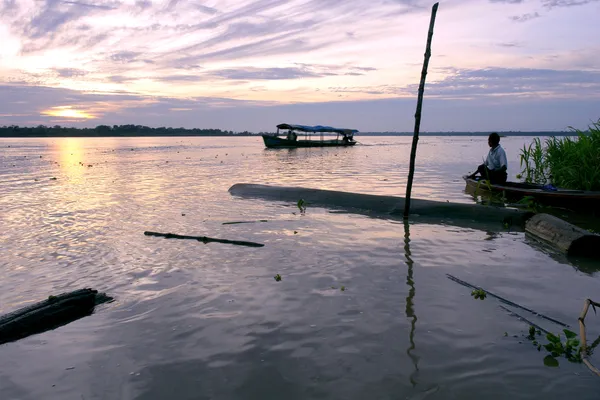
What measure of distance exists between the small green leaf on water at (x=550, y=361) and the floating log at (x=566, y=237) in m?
4.33

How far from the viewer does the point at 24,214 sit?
468 inches

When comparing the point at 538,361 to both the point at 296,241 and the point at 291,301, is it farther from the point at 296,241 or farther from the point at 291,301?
the point at 296,241

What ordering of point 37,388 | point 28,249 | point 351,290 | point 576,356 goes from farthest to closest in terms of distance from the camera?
point 28,249, point 351,290, point 576,356, point 37,388

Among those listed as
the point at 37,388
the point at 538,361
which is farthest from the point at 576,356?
the point at 37,388

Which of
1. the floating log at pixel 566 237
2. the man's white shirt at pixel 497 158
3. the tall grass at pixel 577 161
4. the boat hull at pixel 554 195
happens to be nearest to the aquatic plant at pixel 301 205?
the floating log at pixel 566 237

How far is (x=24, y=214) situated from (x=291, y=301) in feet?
32.4

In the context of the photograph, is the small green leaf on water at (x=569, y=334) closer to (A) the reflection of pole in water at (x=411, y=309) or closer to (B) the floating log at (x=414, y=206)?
(A) the reflection of pole in water at (x=411, y=309)

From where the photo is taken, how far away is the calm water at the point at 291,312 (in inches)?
149

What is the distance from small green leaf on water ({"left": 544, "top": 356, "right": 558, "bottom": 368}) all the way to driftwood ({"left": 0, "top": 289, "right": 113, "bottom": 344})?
16.4 feet

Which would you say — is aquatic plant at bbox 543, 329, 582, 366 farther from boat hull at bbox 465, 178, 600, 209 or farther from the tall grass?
the tall grass

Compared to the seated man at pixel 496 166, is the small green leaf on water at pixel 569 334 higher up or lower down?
lower down

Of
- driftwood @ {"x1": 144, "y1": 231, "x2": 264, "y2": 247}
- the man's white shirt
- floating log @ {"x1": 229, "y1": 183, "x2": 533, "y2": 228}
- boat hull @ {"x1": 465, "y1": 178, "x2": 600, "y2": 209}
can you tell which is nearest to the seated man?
the man's white shirt

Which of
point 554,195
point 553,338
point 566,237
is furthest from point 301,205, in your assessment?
point 553,338

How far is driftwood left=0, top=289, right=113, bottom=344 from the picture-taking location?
457cm
